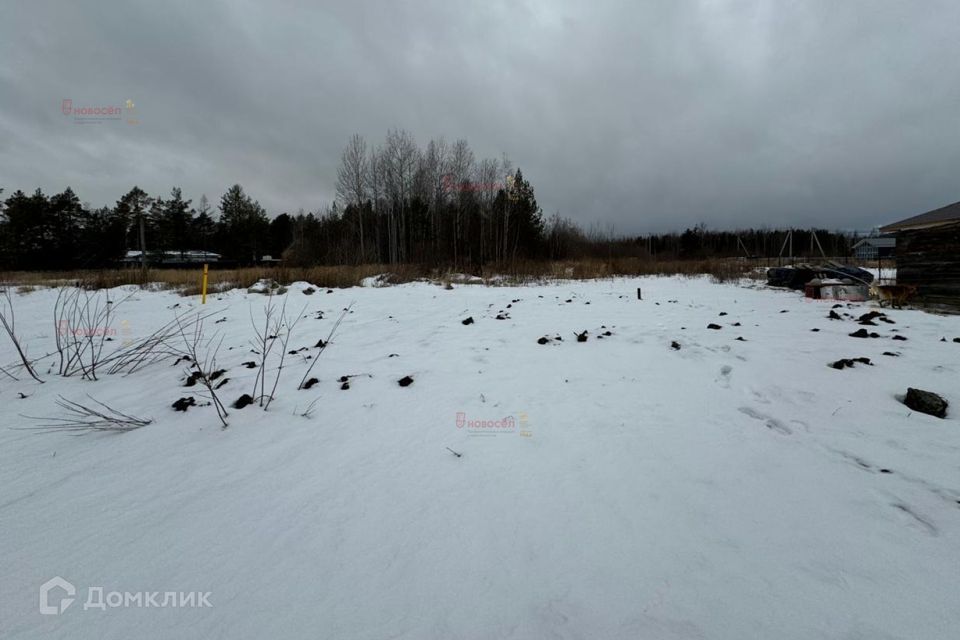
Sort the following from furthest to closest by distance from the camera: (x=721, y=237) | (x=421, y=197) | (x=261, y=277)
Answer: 1. (x=721, y=237)
2. (x=421, y=197)
3. (x=261, y=277)

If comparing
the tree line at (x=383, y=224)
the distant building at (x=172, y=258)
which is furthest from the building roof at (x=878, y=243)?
the distant building at (x=172, y=258)

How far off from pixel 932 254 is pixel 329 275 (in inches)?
739

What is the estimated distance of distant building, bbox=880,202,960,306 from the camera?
27.7 feet

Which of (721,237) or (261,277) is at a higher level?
(721,237)

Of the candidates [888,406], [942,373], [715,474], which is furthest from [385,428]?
[942,373]

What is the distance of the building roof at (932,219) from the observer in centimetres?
847

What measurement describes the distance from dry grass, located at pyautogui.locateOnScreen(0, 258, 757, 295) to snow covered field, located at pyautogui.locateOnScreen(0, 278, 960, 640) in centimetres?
1209

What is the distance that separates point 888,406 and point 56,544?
524cm

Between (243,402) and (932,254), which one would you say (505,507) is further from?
(932,254)

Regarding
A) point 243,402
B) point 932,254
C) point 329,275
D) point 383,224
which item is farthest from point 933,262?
point 383,224

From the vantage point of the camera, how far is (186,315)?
27.3 ft

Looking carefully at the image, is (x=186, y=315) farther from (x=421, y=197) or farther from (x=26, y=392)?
(x=421, y=197)

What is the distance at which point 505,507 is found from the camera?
1.85 metres

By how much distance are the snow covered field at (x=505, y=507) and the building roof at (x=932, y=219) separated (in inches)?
321
